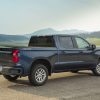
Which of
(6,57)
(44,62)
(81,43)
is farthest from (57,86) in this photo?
(81,43)

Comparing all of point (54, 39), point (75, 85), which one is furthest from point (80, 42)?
point (75, 85)

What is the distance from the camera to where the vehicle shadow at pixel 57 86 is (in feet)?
35.1

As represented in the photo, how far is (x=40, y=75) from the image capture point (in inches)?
487

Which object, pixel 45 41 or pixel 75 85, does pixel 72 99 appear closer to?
pixel 75 85

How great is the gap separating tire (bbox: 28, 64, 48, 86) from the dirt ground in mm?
210

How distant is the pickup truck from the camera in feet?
38.9

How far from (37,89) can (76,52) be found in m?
3.12

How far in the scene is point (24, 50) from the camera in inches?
468

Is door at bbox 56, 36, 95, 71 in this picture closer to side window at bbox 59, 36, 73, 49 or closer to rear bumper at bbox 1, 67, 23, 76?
side window at bbox 59, 36, 73, 49

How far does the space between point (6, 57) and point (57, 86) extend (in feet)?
6.78

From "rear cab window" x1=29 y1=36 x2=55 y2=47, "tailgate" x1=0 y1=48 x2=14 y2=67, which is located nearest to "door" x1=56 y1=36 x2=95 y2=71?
"rear cab window" x1=29 y1=36 x2=55 y2=47

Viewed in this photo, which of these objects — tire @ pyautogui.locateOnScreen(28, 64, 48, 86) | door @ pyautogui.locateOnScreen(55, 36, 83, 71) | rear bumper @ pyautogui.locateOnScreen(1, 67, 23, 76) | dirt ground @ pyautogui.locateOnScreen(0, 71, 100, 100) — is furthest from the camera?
door @ pyautogui.locateOnScreen(55, 36, 83, 71)

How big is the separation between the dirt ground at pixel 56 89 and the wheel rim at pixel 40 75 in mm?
268

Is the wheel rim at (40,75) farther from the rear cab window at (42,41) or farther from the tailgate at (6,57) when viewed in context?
the rear cab window at (42,41)
